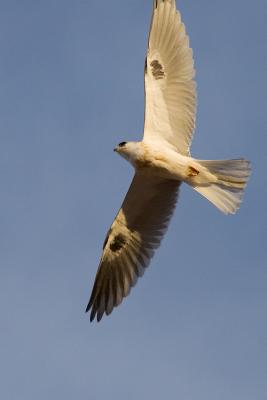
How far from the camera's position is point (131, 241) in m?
12.7

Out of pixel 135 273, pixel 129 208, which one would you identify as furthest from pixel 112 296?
pixel 129 208

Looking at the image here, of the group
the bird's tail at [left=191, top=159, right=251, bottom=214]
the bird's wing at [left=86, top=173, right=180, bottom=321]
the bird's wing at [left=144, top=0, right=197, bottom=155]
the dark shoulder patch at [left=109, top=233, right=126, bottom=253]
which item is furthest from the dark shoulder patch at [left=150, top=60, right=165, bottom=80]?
the dark shoulder patch at [left=109, top=233, right=126, bottom=253]

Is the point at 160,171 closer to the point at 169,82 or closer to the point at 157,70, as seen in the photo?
the point at 169,82

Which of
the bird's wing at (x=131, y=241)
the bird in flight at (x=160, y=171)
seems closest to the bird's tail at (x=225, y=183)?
the bird in flight at (x=160, y=171)

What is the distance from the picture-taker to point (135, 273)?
12531 millimetres

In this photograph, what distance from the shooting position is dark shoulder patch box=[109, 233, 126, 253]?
12.7 m

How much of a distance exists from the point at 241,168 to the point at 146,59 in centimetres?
209

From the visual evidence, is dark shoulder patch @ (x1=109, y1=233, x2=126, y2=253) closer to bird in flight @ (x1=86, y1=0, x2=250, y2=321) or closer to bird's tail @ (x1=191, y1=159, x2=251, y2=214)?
bird in flight @ (x1=86, y1=0, x2=250, y2=321)

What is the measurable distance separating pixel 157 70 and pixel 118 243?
260cm

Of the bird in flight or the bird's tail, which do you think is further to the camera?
the bird in flight

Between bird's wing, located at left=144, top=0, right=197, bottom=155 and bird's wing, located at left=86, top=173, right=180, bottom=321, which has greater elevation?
bird's wing, located at left=144, top=0, right=197, bottom=155

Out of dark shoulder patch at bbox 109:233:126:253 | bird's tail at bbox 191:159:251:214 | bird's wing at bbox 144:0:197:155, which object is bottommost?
dark shoulder patch at bbox 109:233:126:253

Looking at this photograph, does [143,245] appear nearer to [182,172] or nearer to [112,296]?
[112,296]

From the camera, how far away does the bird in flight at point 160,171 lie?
11.4m
